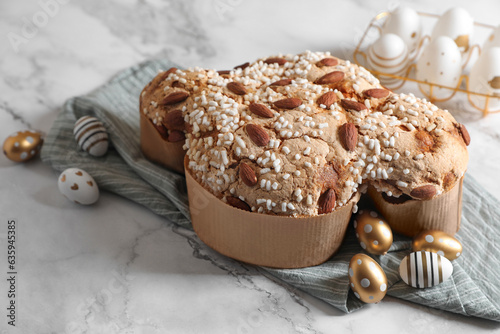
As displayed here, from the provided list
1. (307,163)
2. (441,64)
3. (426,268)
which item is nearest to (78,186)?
(307,163)

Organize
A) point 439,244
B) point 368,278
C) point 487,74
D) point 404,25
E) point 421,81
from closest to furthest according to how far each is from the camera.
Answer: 1. point 368,278
2. point 439,244
3. point 487,74
4. point 421,81
5. point 404,25

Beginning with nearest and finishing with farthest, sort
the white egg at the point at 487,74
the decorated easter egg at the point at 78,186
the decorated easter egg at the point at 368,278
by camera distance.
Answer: the decorated easter egg at the point at 368,278, the decorated easter egg at the point at 78,186, the white egg at the point at 487,74

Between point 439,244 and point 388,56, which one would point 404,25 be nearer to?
point 388,56

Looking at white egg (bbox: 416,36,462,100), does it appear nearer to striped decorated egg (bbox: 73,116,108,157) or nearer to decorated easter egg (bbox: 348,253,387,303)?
decorated easter egg (bbox: 348,253,387,303)

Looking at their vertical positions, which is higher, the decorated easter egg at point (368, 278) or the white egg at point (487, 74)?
the white egg at point (487, 74)

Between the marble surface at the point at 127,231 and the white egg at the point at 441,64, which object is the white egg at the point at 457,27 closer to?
the white egg at the point at 441,64

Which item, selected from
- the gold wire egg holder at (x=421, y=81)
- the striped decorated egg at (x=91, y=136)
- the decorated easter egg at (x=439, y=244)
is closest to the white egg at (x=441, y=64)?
the gold wire egg holder at (x=421, y=81)

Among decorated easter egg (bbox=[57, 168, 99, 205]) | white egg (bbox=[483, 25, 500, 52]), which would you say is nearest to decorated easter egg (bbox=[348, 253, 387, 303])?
decorated easter egg (bbox=[57, 168, 99, 205])

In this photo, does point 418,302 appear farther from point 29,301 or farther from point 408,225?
point 29,301
